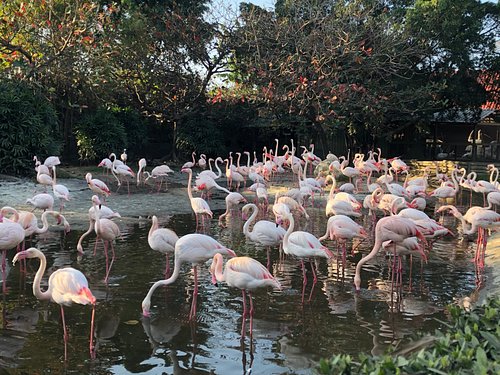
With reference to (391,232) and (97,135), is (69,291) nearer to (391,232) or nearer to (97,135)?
(391,232)

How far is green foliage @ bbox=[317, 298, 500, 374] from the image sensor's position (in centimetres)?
245

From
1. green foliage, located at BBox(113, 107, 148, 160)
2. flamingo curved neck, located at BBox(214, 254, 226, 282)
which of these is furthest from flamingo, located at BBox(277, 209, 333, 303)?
green foliage, located at BBox(113, 107, 148, 160)

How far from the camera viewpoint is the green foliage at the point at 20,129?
58.1ft

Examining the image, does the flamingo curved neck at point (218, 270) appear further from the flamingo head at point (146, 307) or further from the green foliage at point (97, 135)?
the green foliage at point (97, 135)

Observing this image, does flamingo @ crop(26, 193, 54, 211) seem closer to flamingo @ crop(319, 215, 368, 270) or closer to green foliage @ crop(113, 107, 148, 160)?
flamingo @ crop(319, 215, 368, 270)

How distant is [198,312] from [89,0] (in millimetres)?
19099

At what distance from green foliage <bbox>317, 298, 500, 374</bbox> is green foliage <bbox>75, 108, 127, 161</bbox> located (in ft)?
70.7

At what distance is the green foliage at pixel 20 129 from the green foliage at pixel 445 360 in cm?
1703

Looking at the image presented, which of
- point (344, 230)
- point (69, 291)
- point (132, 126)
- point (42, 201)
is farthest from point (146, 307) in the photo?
point (132, 126)

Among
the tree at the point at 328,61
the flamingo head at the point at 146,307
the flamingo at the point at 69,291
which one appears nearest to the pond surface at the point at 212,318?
the flamingo head at the point at 146,307

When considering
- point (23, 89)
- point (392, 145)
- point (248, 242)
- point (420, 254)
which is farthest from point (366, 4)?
point (420, 254)

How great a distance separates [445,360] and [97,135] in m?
22.2

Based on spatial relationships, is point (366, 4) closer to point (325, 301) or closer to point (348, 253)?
point (348, 253)

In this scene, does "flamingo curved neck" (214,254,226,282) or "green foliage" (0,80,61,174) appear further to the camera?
"green foliage" (0,80,61,174)
